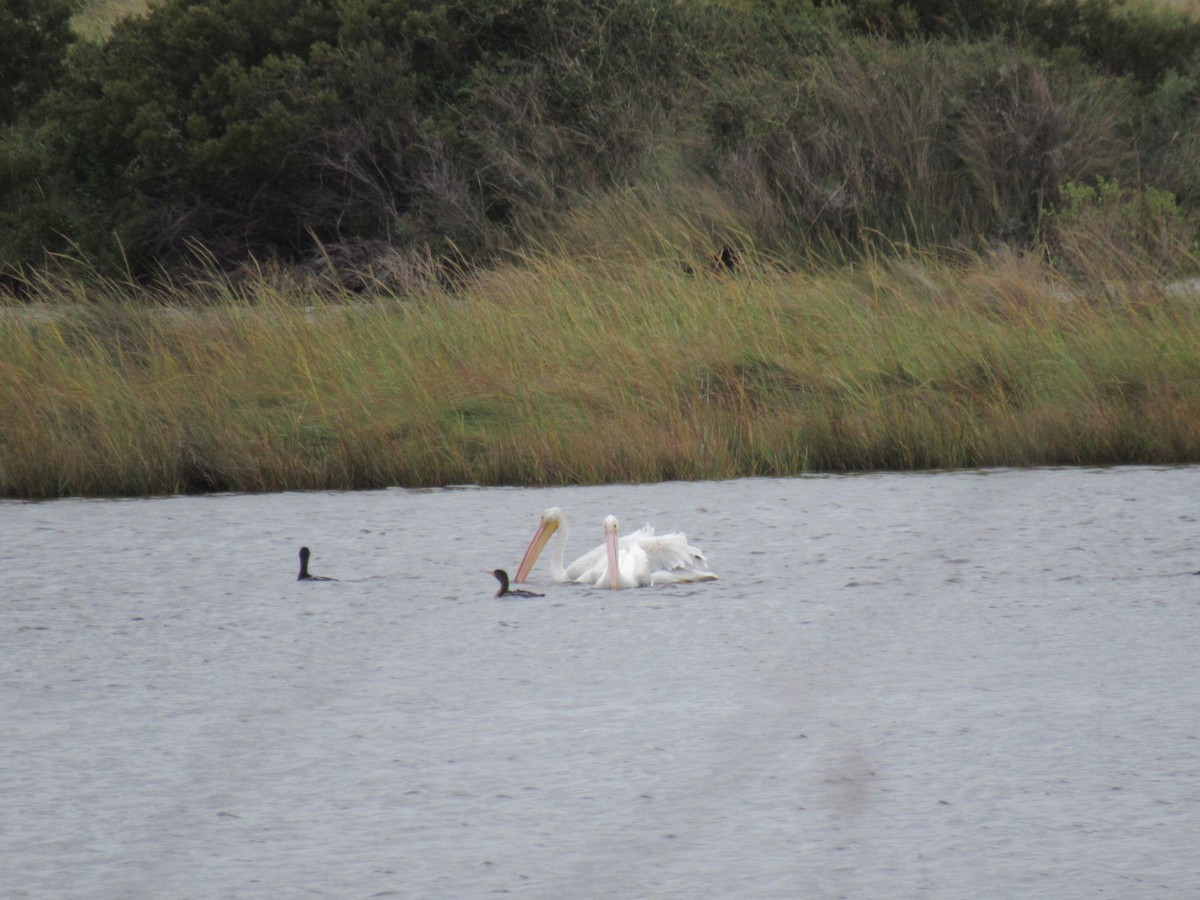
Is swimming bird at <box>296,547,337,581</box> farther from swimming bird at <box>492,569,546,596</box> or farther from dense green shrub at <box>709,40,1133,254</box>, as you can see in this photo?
dense green shrub at <box>709,40,1133,254</box>

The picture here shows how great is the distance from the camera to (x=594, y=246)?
425 inches

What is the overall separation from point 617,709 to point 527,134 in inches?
418

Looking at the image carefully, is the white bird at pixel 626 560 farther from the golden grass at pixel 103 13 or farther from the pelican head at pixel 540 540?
the golden grass at pixel 103 13

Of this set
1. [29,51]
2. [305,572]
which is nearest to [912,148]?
[305,572]

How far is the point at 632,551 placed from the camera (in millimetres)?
4910

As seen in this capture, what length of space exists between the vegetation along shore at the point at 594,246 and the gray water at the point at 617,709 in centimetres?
119

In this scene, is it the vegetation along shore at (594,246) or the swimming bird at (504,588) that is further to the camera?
the vegetation along shore at (594,246)

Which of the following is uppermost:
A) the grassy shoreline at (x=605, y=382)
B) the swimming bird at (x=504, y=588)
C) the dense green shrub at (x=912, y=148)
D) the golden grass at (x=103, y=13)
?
the golden grass at (x=103, y=13)

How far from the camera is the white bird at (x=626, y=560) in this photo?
4.88 meters

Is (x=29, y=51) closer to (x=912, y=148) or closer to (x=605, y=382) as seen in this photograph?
(x=912, y=148)

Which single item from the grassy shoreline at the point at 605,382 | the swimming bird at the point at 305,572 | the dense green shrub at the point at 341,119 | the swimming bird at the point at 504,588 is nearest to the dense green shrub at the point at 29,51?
the dense green shrub at the point at 341,119

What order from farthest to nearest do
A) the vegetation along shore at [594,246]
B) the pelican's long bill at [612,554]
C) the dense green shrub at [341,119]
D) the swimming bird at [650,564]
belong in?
the dense green shrub at [341,119], the vegetation along shore at [594,246], the swimming bird at [650,564], the pelican's long bill at [612,554]

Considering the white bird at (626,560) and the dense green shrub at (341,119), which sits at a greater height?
the dense green shrub at (341,119)

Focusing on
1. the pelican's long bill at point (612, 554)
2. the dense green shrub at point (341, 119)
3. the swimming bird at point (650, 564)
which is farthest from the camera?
the dense green shrub at point (341, 119)
